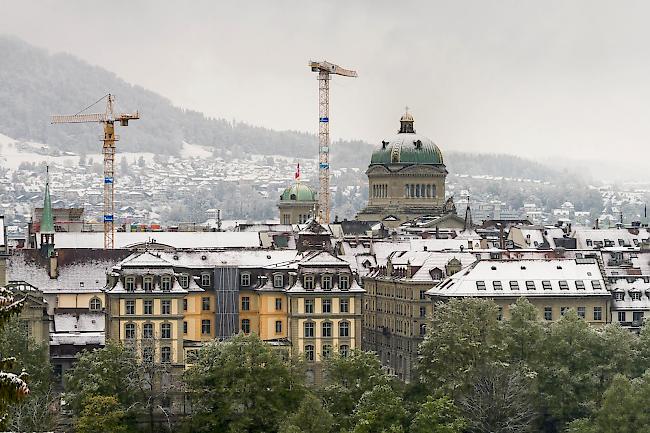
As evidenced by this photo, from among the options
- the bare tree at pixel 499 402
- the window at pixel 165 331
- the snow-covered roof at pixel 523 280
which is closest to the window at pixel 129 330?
the window at pixel 165 331

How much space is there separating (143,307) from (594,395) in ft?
103

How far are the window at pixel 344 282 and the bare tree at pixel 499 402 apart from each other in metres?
18.7

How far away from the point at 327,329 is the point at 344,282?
3603mm

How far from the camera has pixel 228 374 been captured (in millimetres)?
117750

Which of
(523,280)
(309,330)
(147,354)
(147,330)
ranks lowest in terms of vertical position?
(147,354)

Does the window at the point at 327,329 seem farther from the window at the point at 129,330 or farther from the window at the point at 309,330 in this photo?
the window at the point at 129,330

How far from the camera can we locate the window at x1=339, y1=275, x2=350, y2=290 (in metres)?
138

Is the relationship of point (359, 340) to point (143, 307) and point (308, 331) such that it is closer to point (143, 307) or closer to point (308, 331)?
point (308, 331)

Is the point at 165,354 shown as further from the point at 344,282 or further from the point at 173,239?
the point at 173,239

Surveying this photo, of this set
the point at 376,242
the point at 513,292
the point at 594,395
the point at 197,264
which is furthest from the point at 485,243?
the point at 594,395

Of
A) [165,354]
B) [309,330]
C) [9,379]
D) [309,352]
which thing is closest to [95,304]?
[165,354]

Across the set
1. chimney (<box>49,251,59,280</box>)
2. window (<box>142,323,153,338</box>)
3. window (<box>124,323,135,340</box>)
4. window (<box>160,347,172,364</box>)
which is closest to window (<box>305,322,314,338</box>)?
window (<box>160,347,172,364</box>)

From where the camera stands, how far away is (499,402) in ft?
394

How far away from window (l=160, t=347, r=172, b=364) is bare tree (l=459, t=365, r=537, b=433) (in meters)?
22.3
